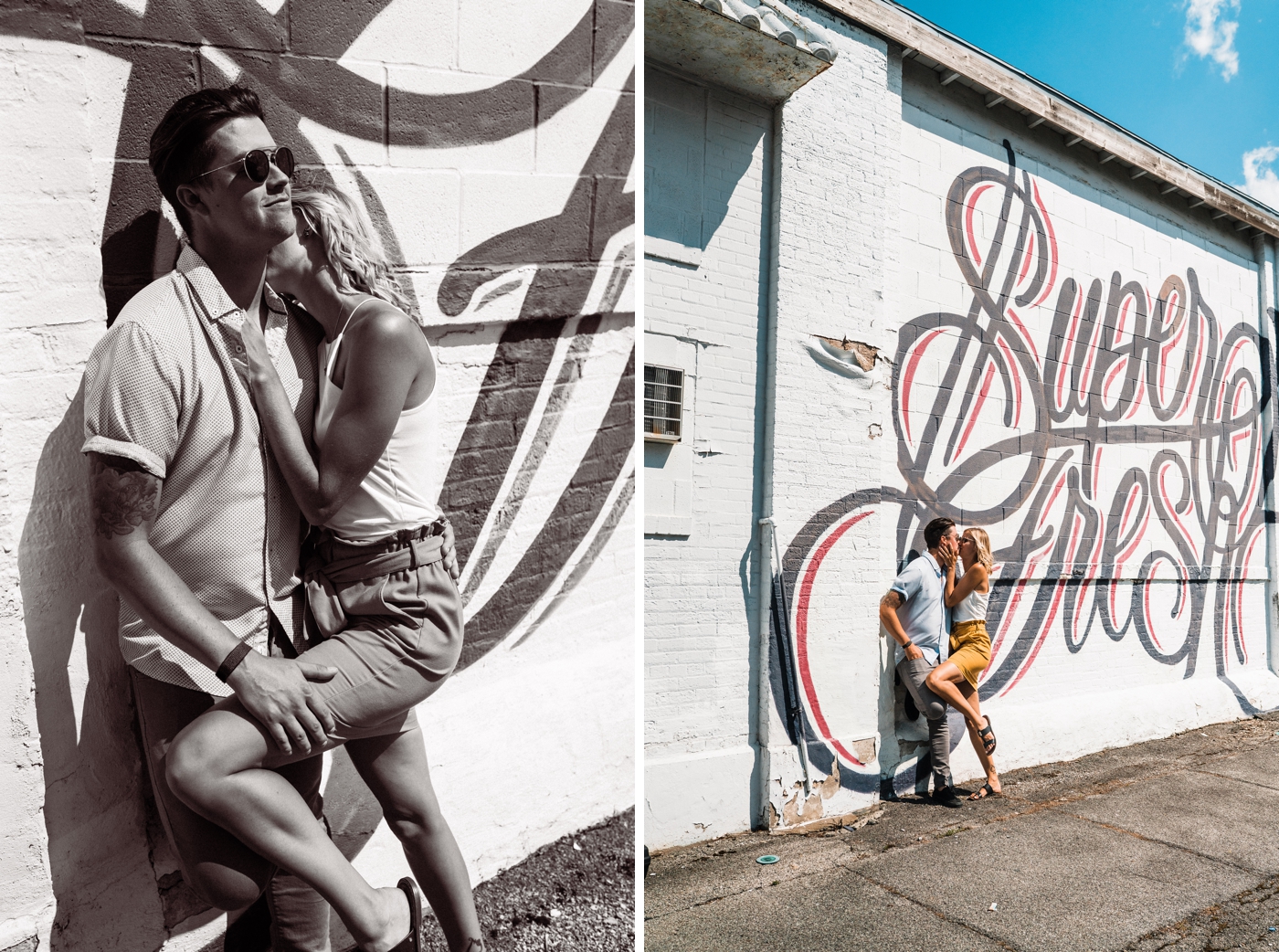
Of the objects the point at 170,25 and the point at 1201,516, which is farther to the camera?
the point at 1201,516

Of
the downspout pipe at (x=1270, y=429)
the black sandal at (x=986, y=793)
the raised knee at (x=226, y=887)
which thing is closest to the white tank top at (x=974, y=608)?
the black sandal at (x=986, y=793)

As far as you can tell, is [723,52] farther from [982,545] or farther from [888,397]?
[982,545]

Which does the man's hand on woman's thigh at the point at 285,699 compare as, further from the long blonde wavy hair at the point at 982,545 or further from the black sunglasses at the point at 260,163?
the long blonde wavy hair at the point at 982,545

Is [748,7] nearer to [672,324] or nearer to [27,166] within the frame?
[672,324]

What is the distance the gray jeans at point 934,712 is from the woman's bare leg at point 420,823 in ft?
13.0

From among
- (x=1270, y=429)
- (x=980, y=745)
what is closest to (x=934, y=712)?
(x=980, y=745)

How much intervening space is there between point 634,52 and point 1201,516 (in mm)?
8307

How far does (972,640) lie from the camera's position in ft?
19.5

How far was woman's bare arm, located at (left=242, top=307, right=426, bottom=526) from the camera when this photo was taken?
84.6 inches

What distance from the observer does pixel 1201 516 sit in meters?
8.62

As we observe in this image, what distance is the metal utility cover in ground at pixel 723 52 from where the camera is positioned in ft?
14.7

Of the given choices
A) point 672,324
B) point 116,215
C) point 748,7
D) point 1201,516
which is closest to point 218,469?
point 116,215

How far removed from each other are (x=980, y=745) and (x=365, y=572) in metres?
4.95

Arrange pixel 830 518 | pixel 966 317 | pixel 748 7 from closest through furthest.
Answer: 1. pixel 748 7
2. pixel 830 518
3. pixel 966 317
